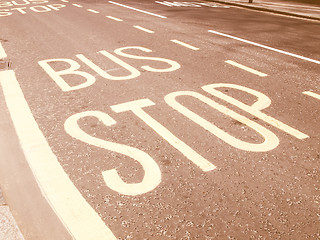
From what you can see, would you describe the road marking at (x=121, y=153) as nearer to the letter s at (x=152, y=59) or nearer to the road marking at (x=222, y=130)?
the road marking at (x=222, y=130)

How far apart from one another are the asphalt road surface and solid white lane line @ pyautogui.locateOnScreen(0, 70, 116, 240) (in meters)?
0.01

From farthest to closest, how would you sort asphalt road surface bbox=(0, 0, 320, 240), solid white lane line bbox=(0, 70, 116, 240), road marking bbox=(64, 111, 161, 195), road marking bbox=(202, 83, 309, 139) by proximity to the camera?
road marking bbox=(202, 83, 309, 139)
road marking bbox=(64, 111, 161, 195)
asphalt road surface bbox=(0, 0, 320, 240)
solid white lane line bbox=(0, 70, 116, 240)

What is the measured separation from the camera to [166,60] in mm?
7148

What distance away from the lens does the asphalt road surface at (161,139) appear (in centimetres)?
291

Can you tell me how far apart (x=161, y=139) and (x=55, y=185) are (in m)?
1.33

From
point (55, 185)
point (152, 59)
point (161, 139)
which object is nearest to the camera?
point (55, 185)

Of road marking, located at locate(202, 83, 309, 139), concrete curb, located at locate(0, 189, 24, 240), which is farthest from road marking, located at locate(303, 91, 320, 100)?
concrete curb, located at locate(0, 189, 24, 240)

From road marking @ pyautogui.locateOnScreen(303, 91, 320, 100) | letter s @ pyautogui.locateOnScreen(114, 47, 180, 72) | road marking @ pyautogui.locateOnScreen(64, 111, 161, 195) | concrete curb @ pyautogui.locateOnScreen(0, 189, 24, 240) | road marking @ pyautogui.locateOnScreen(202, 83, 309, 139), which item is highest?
road marking @ pyautogui.locateOnScreen(303, 91, 320, 100)

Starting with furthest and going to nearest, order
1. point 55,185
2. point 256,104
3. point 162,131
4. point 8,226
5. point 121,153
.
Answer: point 256,104, point 162,131, point 121,153, point 55,185, point 8,226

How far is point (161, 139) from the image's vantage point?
4094mm

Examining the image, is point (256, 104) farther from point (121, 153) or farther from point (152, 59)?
point (152, 59)

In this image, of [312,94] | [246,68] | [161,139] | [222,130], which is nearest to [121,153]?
[161,139]

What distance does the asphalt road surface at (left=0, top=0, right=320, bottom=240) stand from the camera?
2908mm

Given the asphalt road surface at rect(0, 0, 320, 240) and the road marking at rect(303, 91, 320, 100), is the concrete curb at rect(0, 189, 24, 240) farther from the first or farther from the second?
the road marking at rect(303, 91, 320, 100)
